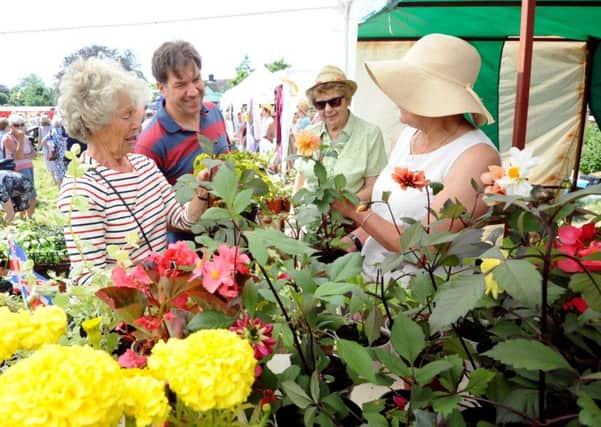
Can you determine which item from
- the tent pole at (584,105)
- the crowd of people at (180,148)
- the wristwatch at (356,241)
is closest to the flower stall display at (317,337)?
the crowd of people at (180,148)

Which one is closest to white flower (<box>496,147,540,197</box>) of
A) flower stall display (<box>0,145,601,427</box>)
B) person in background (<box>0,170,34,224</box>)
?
flower stall display (<box>0,145,601,427</box>)

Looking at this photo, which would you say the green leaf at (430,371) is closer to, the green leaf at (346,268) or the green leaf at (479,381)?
the green leaf at (479,381)

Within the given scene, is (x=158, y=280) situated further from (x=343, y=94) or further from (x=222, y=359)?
(x=343, y=94)

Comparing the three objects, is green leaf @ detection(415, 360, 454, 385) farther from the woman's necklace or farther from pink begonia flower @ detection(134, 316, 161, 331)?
the woman's necklace

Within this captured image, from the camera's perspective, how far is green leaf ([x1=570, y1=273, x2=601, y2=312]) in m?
0.51

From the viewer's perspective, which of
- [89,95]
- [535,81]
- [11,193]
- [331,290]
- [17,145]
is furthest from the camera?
[17,145]

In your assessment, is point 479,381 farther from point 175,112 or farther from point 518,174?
point 175,112

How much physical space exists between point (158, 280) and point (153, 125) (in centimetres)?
129

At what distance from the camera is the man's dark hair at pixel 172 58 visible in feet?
5.92

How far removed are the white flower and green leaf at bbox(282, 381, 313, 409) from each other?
413mm

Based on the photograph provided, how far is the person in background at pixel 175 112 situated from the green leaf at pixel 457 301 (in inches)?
Answer: 54.9

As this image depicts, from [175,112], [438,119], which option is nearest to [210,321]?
[438,119]

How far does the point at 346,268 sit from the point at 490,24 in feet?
10.1

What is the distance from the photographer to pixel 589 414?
1.40 ft
